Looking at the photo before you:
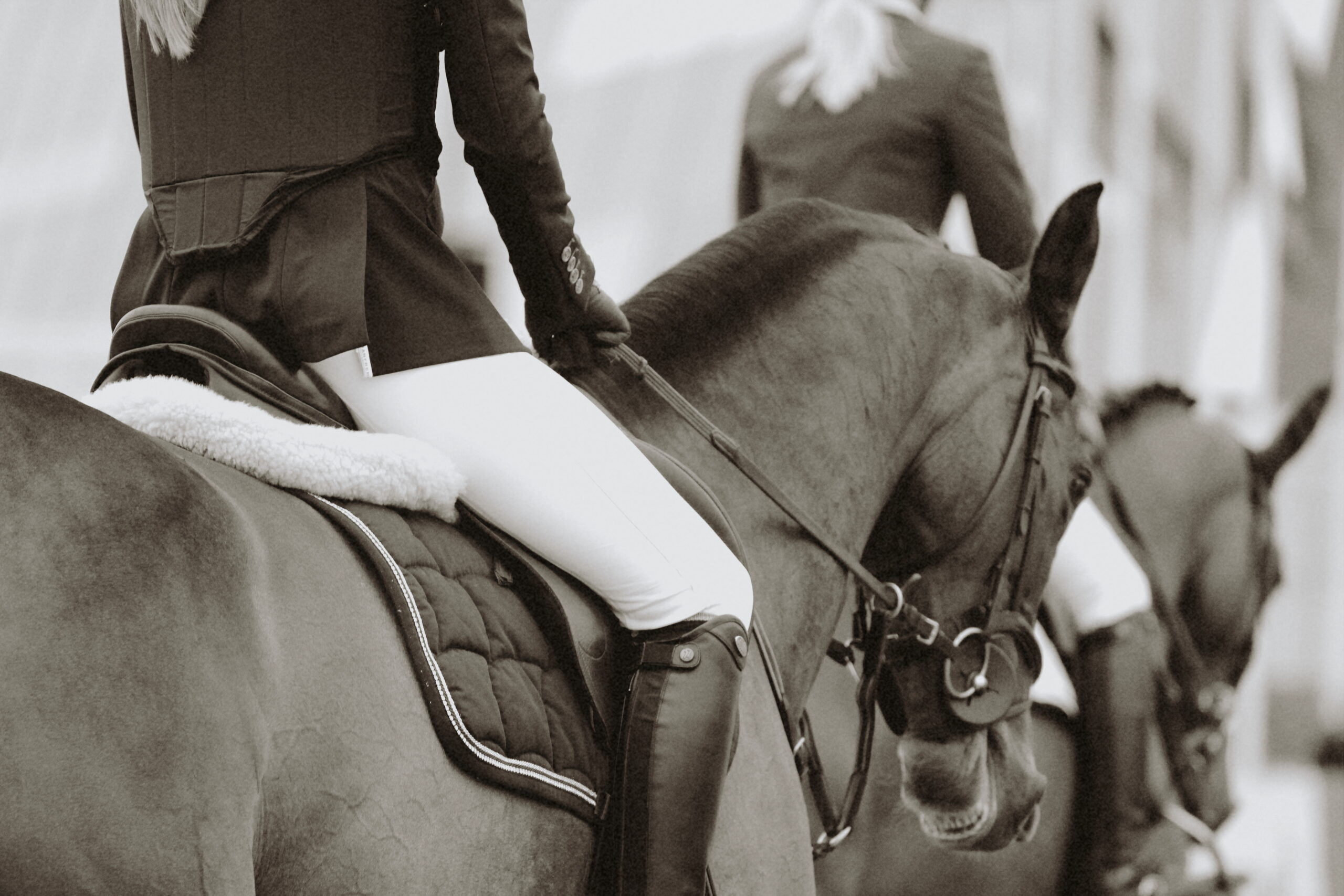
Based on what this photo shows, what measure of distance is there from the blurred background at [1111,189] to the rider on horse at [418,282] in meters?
6.55

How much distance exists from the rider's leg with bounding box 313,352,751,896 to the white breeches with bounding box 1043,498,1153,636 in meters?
2.10

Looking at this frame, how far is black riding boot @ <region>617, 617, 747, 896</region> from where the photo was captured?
2.07 meters

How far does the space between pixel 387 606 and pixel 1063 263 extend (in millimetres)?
1601

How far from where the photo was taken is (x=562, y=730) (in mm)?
2033

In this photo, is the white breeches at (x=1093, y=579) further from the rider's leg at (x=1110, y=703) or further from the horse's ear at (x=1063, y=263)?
the horse's ear at (x=1063, y=263)

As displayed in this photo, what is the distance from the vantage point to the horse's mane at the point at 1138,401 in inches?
200

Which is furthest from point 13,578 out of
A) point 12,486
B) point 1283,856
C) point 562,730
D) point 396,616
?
point 1283,856

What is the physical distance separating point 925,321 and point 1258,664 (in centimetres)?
1173

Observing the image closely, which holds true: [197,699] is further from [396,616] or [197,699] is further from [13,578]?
[396,616]

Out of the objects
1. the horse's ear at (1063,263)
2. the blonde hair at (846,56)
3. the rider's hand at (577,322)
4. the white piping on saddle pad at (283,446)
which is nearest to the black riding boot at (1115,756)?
the horse's ear at (1063,263)

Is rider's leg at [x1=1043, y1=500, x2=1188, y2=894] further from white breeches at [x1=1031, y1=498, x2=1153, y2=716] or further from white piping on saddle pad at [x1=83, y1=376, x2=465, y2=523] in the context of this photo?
white piping on saddle pad at [x1=83, y1=376, x2=465, y2=523]

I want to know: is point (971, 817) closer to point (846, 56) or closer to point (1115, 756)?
point (1115, 756)

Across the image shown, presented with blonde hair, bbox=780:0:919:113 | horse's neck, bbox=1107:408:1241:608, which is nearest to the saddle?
blonde hair, bbox=780:0:919:113

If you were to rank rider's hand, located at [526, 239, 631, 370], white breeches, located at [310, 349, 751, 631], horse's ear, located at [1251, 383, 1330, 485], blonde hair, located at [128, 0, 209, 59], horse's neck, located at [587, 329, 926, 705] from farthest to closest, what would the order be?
horse's ear, located at [1251, 383, 1330, 485] < horse's neck, located at [587, 329, 926, 705] < rider's hand, located at [526, 239, 631, 370] < white breeches, located at [310, 349, 751, 631] < blonde hair, located at [128, 0, 209, 59]
